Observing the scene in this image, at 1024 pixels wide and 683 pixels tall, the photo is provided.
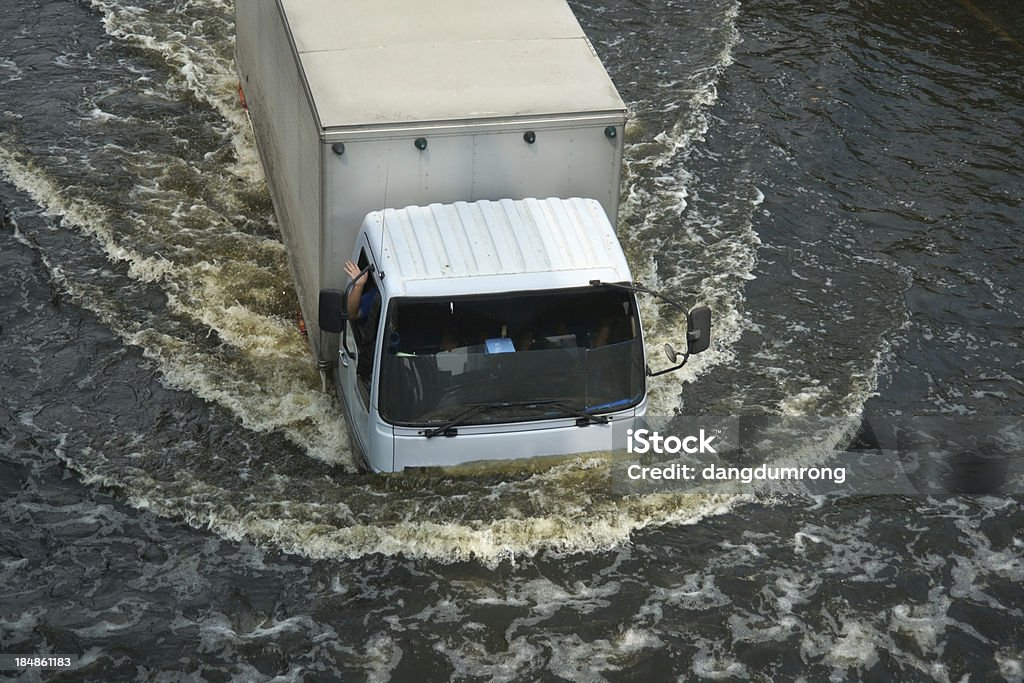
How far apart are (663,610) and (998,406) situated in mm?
4555

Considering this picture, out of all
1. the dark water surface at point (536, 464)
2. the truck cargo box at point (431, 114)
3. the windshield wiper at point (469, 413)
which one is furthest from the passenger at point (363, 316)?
the dark water surface at point (536, 464)

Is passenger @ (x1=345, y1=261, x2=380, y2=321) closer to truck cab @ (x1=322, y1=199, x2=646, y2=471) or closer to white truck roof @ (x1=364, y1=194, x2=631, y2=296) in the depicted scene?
truck cab @ (x1=322, y1=199, x2=646, y2=471)

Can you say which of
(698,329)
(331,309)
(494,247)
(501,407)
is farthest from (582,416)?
(331,309)

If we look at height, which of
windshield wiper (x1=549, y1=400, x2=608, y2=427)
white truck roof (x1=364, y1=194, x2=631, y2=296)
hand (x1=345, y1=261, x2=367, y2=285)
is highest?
white truck roof (x1=364, y1=194, x2=631, y2=296)

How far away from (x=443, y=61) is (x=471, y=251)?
79.2 inches

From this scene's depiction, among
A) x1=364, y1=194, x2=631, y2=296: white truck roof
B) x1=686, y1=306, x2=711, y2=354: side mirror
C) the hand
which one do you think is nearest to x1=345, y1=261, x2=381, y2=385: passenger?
the hand

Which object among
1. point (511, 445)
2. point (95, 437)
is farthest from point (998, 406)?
point (95, 437)

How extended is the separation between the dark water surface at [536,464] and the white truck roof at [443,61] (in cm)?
289

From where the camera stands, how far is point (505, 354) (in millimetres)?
10586

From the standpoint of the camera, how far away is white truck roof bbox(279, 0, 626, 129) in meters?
11.1

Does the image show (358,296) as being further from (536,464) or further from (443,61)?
(443,61)

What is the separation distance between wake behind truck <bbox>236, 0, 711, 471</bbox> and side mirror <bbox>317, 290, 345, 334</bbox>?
0.01 metres

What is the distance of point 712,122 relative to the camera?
59.9 ft

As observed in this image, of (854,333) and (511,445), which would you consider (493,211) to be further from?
(854,333)
